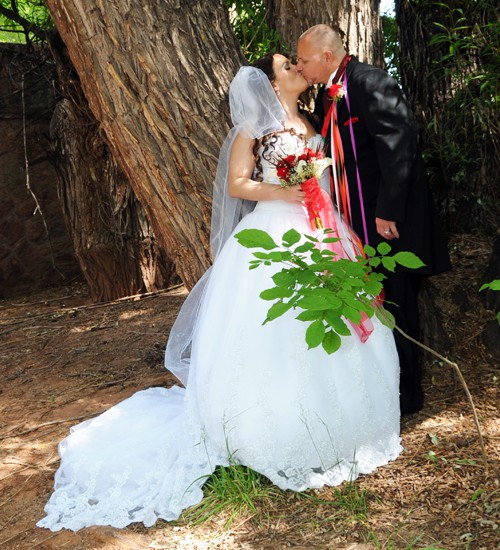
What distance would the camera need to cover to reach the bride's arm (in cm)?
322

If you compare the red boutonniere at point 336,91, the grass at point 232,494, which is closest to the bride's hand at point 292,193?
the red boutonniere at point 336,91

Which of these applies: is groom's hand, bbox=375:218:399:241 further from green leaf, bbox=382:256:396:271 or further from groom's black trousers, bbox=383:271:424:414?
green leaf, bbox=382:256:396:271

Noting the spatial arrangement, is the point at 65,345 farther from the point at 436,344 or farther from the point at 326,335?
the point at 326,335

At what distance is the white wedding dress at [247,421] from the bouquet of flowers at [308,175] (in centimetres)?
7

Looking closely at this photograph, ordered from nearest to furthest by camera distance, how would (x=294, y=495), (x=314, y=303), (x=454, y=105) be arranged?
(x=314, y=303) → (x=294, y=495) → (x=454, y=105)

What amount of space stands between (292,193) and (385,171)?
0.45m

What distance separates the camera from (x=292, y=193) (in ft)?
10.5

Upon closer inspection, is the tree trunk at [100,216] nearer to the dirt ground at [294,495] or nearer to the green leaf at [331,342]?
the dirt ground at [294,495]

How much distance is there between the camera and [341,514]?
274cm

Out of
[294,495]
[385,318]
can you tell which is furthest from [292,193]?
[294,495]

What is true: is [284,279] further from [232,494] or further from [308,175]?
[232,494]

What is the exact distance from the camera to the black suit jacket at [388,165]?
3188 millimetres

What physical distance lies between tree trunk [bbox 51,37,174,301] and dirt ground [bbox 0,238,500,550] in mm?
980

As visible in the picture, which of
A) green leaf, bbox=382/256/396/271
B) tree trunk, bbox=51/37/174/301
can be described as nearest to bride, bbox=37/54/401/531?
green leaf, bbox=382/256/396/271
